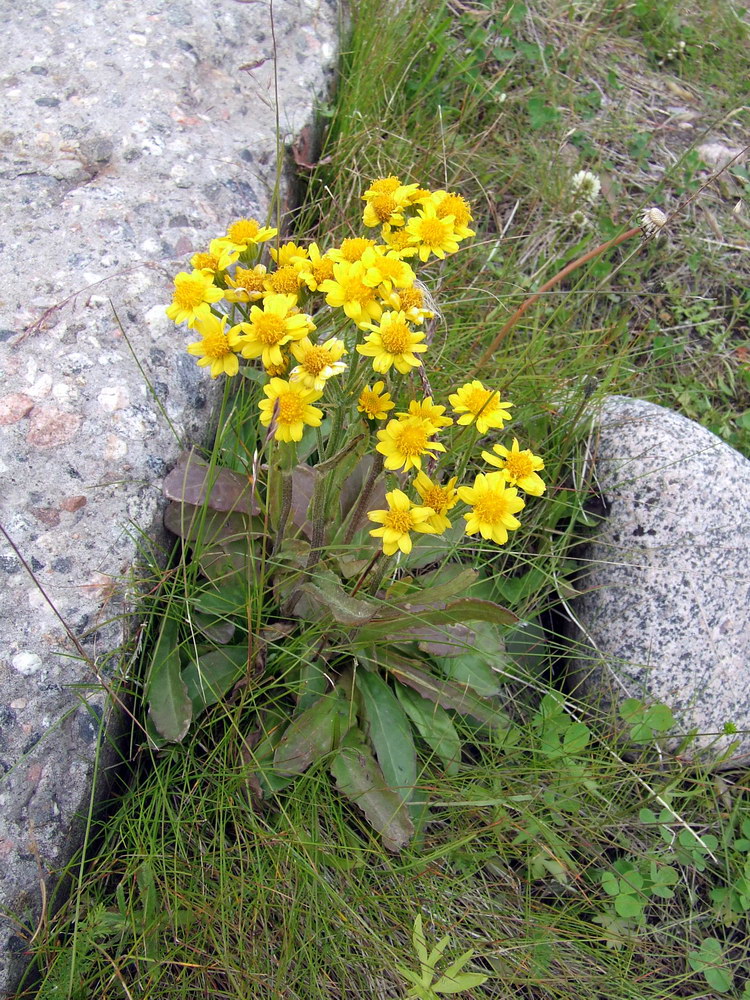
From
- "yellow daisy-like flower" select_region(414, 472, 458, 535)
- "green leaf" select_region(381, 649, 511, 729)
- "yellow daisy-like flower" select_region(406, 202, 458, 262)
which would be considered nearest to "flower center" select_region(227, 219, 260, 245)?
"yellow daisy-like flower" select_region(406, 202, 458, 262)

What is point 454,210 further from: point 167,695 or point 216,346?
point 167,695

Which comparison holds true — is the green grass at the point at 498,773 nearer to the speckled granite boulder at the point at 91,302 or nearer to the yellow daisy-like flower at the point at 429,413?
the speckled granite boulder at the point at 91,302

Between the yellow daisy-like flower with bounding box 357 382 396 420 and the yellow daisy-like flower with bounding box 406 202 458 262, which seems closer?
the yellow daisy-like flower with bounding box 357 382 396 420

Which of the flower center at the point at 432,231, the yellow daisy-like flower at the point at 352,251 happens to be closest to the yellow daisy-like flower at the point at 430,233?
the flower center at the point at 432,231

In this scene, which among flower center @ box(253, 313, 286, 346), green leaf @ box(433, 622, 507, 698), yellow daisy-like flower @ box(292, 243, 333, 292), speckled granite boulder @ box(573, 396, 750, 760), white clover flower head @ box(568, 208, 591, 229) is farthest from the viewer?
white clover flower head @ box(568, 208, 591, 229)

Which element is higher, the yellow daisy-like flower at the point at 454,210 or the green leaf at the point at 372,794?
the yellow daisy-like flower at the point at 454,210

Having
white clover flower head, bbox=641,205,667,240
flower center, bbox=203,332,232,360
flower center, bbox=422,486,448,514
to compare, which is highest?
white clover flower head, bbox=641,205,667,240

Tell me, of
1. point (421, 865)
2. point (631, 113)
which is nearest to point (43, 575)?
point (421, 865)

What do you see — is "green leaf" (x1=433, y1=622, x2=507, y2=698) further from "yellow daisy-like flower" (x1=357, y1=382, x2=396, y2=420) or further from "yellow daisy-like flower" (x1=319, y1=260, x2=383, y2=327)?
"yellow daisy-like flower" (x1=319, y1=260, x2=383, y2=327)
